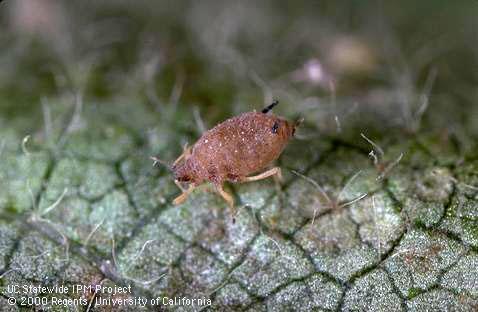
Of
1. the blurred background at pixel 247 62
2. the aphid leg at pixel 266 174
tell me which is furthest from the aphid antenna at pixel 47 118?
the aphid leg at pixel 266 174

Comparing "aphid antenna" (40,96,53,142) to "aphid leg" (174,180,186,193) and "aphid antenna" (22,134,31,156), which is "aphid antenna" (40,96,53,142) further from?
"aphid leg" (174,180,186,193)

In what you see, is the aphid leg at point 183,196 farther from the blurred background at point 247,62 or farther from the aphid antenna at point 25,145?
the aphid antenna at point 25,145

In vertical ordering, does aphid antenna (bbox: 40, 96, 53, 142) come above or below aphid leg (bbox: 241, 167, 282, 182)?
above

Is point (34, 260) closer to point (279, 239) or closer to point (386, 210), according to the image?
point (279, 239)

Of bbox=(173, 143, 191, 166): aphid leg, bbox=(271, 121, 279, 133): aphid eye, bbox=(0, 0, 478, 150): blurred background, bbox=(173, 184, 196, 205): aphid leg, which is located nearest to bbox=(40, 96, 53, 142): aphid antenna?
bbox=(0, 0, 478, 150): blurred background

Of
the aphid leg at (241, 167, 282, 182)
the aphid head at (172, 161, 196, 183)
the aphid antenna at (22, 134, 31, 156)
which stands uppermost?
the aphid antenna at (22, 134, 31, 156)

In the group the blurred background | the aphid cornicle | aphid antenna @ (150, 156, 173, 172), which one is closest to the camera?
the aphid cornicle

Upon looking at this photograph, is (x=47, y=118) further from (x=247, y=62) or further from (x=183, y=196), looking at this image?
(x=247, y=62)

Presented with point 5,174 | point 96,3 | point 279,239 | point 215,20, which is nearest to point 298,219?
point 279,239
